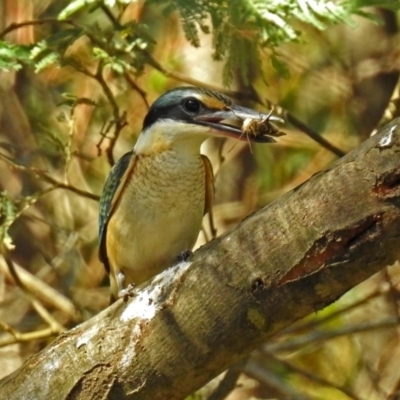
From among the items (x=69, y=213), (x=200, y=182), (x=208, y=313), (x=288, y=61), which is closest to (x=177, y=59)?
(x=288, y=61)

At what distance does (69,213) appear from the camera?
186 inches

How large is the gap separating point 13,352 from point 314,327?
1.48 metres

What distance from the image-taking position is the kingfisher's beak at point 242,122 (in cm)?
287

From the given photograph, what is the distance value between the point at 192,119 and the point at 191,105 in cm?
5

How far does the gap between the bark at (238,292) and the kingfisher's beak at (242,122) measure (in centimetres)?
70

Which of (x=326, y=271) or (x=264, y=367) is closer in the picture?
(x=326, y=271)

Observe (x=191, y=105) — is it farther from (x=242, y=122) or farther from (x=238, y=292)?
(x=238, y=292)

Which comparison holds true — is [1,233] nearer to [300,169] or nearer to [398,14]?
[300,169]

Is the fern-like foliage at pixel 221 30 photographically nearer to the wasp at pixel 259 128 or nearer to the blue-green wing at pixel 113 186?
the wasp at pixel 259 128

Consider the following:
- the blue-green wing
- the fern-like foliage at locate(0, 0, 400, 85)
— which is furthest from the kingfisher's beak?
the blue-green wing

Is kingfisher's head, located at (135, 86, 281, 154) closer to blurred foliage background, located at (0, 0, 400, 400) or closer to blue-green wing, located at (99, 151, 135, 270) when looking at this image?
blue-green wing, located at (99, 151, 135, 270)

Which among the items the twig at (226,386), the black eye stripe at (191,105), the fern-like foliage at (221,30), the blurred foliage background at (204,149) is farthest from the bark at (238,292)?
the blurred foliage background at (204,149)

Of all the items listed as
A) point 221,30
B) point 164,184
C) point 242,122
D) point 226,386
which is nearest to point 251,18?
point 221,30

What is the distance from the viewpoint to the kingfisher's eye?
10.0ft
